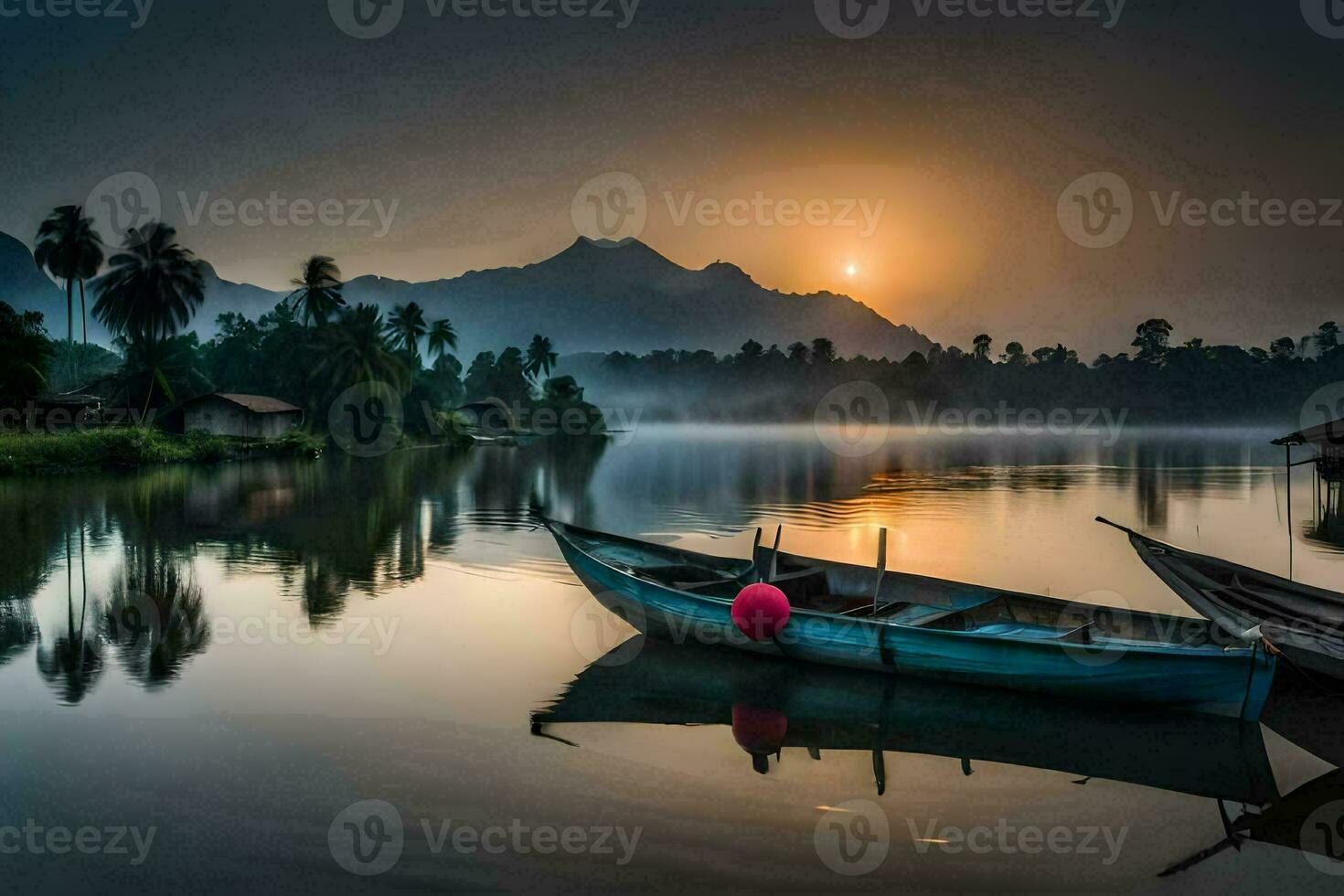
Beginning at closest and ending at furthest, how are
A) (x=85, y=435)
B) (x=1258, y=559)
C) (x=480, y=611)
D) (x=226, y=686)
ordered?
(x=226, y=686), (x=480, y=611), (x=1258, y=559), (x=85, y=435)

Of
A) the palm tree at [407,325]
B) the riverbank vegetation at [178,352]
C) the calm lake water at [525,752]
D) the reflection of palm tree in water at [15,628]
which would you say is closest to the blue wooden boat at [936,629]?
the calm lake water at [525,752]

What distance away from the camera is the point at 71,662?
1204cm

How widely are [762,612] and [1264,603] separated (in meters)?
6.63

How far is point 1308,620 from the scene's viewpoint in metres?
11.5

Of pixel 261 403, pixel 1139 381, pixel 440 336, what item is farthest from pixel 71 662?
pixel 1139 381

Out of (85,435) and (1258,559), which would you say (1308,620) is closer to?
(1258,559)

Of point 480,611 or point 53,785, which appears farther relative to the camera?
point 480,611

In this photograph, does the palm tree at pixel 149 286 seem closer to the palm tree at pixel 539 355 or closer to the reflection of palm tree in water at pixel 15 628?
the reflection of palm tree in water at pixel 15 628

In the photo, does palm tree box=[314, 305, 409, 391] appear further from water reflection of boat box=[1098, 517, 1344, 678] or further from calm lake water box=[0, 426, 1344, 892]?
water reflection of boat box=[1098, 517, 1344, 678]

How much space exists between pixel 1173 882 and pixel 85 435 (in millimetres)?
46103

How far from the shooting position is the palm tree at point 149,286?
58.8 metres

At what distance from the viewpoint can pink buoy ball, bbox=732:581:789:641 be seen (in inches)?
436

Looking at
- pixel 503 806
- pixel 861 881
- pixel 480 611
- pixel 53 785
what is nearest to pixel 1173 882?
pixel 861 881

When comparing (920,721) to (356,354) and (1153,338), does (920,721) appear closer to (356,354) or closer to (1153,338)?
(356,354)
